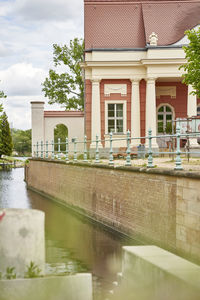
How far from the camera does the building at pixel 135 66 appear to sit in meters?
25.8

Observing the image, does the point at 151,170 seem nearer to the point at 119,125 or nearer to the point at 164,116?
the point at 119,125

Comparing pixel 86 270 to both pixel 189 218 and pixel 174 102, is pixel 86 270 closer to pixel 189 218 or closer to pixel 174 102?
pixel 189 218

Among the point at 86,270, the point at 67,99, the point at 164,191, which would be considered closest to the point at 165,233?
the point at 164,191

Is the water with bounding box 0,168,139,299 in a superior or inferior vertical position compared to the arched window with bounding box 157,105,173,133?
inferior

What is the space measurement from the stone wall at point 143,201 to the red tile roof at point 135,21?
10.0 metres

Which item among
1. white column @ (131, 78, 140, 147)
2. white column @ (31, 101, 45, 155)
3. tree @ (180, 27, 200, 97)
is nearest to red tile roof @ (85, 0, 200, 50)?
white column @ (131, 78, 140, 147)

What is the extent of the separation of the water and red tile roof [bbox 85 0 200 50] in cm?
1191

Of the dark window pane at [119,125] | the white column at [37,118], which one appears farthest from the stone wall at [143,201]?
the white column at [37,118]

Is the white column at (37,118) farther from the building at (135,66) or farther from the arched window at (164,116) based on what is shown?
the arched window at (164,116)

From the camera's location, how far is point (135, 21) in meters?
28.1

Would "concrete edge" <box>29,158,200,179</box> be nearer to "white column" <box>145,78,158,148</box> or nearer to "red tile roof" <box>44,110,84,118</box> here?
"white column" <box>145,78,158,148</box>

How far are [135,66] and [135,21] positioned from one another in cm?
340

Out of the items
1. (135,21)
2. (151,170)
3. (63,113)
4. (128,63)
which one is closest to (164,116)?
(128,63)

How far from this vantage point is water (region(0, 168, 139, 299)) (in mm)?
9663
